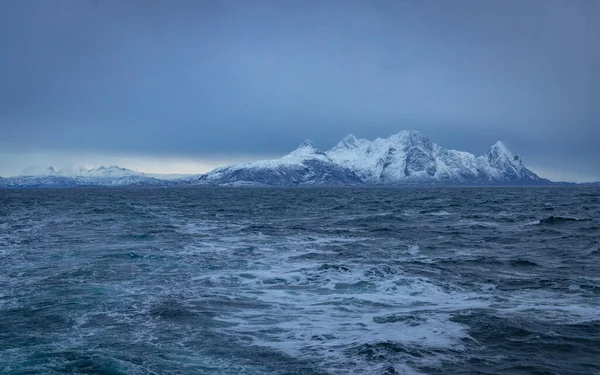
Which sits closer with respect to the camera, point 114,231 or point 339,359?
point 339,359

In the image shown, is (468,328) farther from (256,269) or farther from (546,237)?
(546,237)

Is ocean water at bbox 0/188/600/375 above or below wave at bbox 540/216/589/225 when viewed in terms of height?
below

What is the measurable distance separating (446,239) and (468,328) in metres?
23.2

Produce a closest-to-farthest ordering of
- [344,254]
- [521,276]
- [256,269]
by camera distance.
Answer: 1. [521,276]
2. [256,269]
3. [344,254]

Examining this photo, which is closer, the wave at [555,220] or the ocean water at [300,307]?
the ocean water at [300,307]

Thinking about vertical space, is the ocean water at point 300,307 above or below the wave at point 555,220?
below

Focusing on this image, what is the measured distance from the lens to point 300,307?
19.0 metres

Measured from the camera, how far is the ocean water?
43.4 feet

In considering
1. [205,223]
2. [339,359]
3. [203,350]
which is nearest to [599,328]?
[339,359]

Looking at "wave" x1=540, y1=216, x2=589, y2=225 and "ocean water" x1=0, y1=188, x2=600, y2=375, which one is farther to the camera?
"wave" x1=540, y1=216, x2=589, y2=225

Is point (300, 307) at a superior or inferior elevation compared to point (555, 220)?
inferior

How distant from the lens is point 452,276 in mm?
24047

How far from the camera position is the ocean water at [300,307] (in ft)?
43.4

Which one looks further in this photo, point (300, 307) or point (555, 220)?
point (555, 220)
